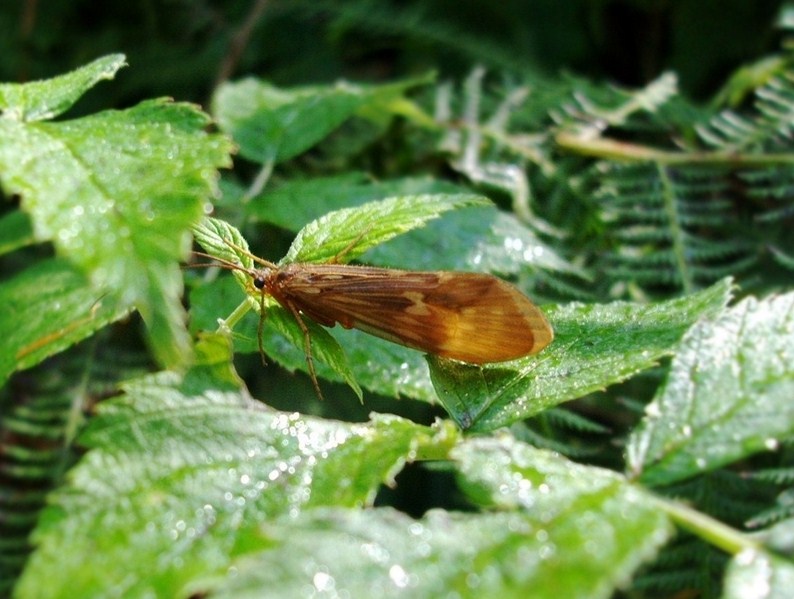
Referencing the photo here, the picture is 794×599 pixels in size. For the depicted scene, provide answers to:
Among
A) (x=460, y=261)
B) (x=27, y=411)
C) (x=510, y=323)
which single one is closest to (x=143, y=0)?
(x=27, y=411)

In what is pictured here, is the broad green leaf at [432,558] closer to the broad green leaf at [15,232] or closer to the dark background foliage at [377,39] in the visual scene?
the broad green leaf at [15,232]

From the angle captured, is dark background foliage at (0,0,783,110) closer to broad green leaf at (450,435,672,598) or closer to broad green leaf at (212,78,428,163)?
broad green leaf at (212,78,428,163)

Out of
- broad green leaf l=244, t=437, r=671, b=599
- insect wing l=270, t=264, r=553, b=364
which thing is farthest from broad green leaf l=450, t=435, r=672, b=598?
insect wing l=270, t=264, r=553, b=364

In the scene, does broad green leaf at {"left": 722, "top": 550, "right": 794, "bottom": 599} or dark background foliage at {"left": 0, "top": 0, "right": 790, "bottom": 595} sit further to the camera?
dark background foliage at {"left": 0, "top": 0, "right": 790, "bottom": 595}

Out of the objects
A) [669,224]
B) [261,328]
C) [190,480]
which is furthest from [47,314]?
[669,224]

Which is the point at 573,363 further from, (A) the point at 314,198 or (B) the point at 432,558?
(A) the point at 314,198
